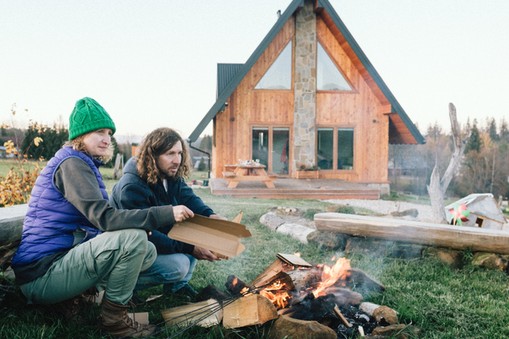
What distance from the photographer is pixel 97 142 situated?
104 inches

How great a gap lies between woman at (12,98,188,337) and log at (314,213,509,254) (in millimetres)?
2876

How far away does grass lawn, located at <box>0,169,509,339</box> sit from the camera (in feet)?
8.50

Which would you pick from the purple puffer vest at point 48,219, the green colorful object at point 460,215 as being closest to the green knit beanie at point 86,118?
the purple puffer vest at point 48,219

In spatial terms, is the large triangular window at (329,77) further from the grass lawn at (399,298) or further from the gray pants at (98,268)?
the gray pants at (98,268)

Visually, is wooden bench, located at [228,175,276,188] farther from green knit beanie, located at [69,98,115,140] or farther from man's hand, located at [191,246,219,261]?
green knit beanie, located at [69,98,115,140]

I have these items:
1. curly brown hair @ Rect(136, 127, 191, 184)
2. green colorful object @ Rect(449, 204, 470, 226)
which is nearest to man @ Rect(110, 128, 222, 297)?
curly brown hair @ Rect(136, 127, 191, 184)

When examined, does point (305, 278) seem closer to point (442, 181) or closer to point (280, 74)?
point (442, 181)

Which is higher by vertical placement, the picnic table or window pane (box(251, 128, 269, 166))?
window pane (box(251, 128, 269, 166))

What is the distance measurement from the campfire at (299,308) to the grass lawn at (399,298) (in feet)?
0.38

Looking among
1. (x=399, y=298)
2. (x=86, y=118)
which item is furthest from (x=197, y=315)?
(x=399, y=298)

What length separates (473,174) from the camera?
108 feet

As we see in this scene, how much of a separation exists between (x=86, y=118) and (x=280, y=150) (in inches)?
463

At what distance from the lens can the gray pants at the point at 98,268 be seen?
7.86ft

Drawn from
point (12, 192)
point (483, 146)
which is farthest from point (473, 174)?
point (12, 192)
